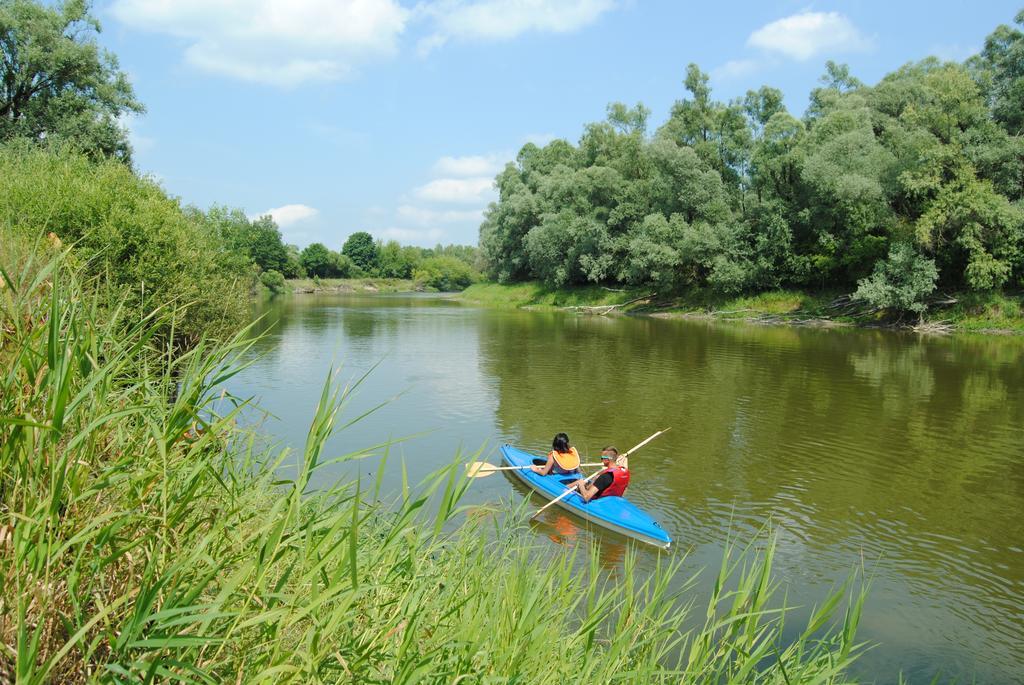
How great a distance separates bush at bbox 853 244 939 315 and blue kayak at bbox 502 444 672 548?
24.9m

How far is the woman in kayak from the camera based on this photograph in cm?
1039

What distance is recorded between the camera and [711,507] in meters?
10.1

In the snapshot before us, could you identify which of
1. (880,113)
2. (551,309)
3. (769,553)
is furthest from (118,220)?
(880,113)

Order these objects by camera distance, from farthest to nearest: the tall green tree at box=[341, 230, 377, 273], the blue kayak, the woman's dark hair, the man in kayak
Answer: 1. the tall green tree at box=[341, 230, 377, 273]
2. the woman's dark hair
3. the man in kayak
4. the blue kayak

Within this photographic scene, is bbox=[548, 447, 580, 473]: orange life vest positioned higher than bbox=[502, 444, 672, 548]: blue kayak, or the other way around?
bbox=[548, 447, 580, 473]: orange life vest

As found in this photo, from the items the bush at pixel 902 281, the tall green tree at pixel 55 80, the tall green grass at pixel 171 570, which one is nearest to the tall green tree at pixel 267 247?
the tall green tree at pixel 55 80

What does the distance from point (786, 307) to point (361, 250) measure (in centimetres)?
9768

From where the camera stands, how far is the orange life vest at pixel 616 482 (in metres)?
9.51

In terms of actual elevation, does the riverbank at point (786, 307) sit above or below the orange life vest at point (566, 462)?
above

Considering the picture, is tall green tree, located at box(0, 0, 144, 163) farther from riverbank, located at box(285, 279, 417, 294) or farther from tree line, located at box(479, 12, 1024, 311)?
riverbank, located at box(285, 279, 417, 294)

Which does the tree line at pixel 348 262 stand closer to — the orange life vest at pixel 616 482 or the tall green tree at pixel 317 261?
the tall green tree at pixel 317 261

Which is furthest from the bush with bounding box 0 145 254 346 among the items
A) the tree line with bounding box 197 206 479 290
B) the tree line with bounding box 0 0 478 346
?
the tree line with bounding box 197 206 479 290

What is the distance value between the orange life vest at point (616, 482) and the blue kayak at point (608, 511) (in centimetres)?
24

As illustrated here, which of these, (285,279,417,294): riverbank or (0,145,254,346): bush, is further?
(285,279,417,294): riverbank
